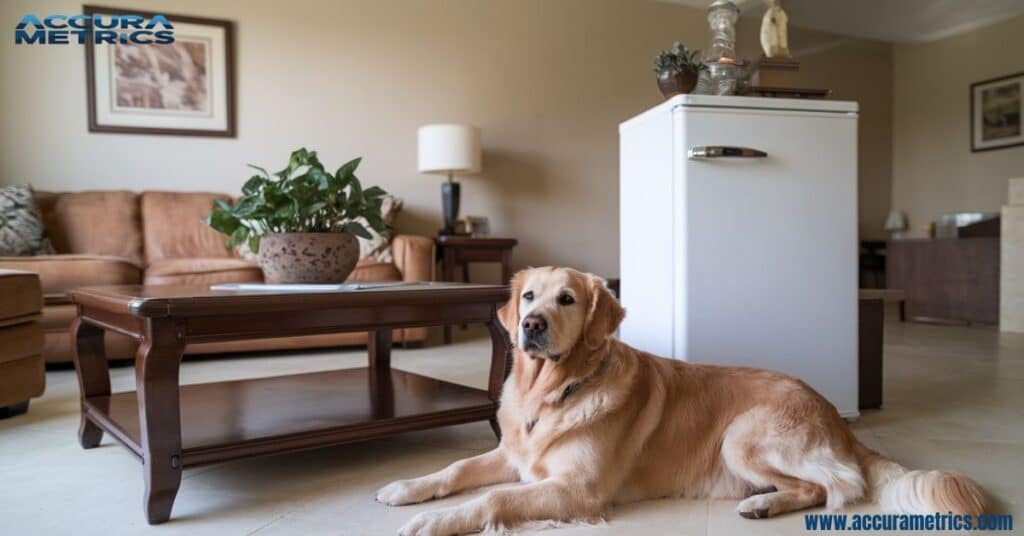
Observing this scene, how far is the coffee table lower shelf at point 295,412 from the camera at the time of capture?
1.64m

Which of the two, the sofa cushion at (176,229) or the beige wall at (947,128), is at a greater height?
the beige wall at (947,128)

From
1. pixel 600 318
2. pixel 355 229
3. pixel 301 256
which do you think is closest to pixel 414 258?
pixel 355 229

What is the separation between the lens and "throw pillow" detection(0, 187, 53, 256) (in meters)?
3.62

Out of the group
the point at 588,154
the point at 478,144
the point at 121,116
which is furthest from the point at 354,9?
the point at 588,154

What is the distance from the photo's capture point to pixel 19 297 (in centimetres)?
243

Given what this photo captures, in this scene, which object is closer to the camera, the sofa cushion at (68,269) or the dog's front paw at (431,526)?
the dog's front paw at (431,526)

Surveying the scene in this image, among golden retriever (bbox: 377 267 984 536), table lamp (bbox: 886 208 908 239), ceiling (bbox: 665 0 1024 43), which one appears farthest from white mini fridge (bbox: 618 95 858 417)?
table lamp (bbox: 886 208 908 239)

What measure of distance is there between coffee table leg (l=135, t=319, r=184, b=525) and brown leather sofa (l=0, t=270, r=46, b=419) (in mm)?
1272

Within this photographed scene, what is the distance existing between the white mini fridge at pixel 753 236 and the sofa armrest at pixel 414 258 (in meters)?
1.99

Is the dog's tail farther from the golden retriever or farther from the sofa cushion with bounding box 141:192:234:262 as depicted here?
the sofa cushion with bounding box 141:192:234:262

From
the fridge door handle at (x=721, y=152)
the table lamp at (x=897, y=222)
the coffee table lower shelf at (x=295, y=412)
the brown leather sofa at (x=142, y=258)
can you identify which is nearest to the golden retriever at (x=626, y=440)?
the coffee table lower shelf at (x=295, y=412)

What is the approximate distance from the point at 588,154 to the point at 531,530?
4604mm

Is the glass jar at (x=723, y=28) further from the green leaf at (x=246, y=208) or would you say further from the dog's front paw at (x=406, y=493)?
the dog's front paw at (x=406, y=493)

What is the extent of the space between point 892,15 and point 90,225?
6701 mm
